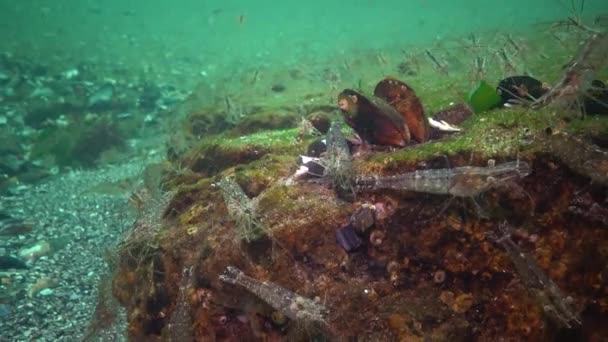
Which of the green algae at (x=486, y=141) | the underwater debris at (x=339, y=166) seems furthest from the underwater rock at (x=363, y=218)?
the green algae at (x=486, y=141)

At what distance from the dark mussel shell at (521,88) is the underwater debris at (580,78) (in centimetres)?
47

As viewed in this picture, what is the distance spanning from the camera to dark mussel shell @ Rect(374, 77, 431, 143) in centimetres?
468

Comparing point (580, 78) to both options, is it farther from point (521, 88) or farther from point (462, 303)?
point (462, 303)

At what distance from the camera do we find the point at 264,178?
498cm

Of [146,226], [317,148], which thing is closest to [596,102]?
[317,148]

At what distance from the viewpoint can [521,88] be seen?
4863mm

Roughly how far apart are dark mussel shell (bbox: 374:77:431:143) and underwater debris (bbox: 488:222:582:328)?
1437mm

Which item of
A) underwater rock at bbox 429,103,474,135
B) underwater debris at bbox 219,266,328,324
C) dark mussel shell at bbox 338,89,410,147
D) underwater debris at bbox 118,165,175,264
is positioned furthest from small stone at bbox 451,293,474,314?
Answer: underwater debris at bbox 118,165,175,264

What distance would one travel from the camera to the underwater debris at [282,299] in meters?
3.74

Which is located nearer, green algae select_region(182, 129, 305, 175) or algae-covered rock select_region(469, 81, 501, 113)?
algae-covered rock select_region(469, 81, 501, 113)

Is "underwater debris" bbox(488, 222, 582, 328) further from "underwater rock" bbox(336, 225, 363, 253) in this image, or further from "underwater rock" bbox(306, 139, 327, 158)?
"underwater rock" bbox(306, 139, 327, 158)

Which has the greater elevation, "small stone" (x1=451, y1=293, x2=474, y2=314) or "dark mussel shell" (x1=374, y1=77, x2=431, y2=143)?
"dark mussel shell" (x1=374, y1=77, x2=431, y2=143)

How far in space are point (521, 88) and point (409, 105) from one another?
4.48 ft

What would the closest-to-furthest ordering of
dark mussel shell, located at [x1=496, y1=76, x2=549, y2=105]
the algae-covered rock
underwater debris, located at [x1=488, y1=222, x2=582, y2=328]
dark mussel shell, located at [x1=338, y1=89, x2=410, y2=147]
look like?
underwater debris, located at [x1=488, y1=222, x2=582, y2=328], dark mussel shell, located at [x1=338, y1=89, x2=410, y2=147], dark mussel shell, located at [x1=496, y1=76, x2=549, y2=105], the algae-covered rock
